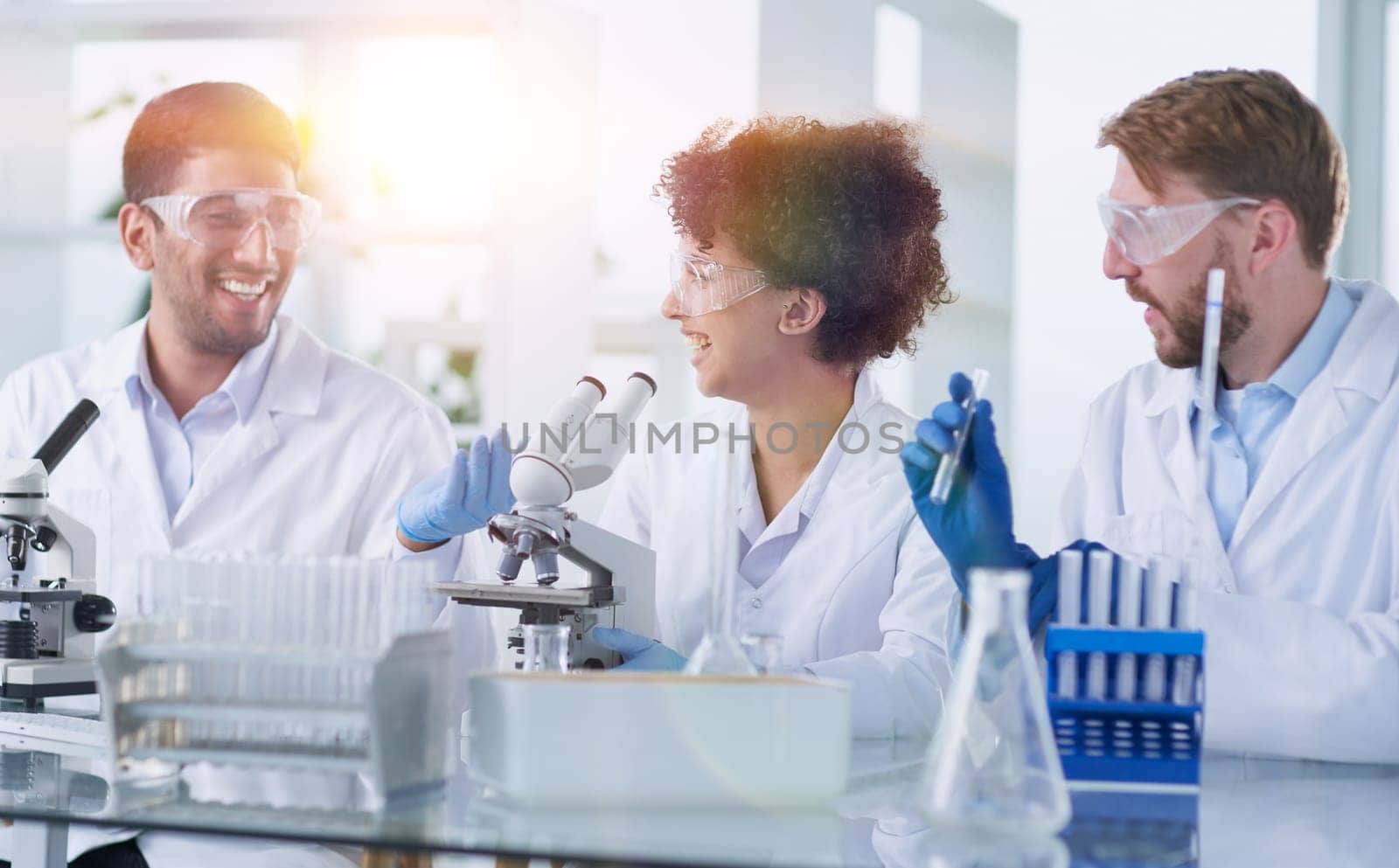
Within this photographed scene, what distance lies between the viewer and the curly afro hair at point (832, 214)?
253 centimetres

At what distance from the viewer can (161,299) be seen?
Result: 10.4ft

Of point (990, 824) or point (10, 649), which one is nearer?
point (990, 824)

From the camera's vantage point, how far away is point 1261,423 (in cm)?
232

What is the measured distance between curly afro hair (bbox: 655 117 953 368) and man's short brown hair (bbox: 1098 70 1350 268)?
44 centimetres

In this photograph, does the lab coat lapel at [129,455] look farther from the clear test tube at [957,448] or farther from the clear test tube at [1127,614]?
the clear test tube at [1127,614]

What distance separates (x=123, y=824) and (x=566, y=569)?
84cm

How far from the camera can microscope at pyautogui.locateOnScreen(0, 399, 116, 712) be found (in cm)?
199

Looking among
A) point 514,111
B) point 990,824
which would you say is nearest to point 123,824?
point 990,824

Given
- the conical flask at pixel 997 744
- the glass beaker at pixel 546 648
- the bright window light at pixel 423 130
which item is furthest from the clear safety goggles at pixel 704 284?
the bright window light at pixel 423 130

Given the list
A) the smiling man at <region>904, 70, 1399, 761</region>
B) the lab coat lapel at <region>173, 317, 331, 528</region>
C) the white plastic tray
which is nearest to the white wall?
the smiling man at <region>904, 70, 1399, 761</region>

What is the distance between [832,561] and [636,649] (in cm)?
58

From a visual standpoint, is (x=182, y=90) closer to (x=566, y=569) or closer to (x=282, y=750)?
(x=566, y=569)

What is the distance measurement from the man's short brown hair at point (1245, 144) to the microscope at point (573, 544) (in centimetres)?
106

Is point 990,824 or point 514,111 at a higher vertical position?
point 514,111
